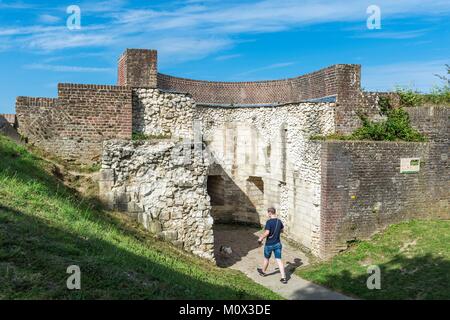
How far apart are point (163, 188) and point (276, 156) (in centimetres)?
594

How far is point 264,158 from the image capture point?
16.6 m

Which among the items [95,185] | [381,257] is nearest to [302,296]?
[381,257]

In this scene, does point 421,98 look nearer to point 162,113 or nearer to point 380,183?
point 380,183

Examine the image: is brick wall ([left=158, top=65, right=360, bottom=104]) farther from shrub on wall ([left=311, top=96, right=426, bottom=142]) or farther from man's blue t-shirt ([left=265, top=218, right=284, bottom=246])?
man's blue t-shirt ([left=265, top=218, right=284, bottom=246])

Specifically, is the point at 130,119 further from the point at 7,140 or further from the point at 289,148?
the point at 289,148

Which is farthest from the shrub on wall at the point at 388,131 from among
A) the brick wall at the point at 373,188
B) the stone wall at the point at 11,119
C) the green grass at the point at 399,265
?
the stone wall at the point at 11,119

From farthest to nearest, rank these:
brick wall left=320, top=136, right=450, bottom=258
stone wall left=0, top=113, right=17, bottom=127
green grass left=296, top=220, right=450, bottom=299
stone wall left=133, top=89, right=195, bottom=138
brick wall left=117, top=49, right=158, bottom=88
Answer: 1. brick wall left=117, top=49, right=158, bottom=88
2. stone wall left=133, top=89, right=195, bottom=138
3. brick wall left=320, top=136, right=450, bottom=258
4. stone wall left=0, top=113, right=17, bottom=127
5. green grass left=296, top=220, right=450, bottom=299

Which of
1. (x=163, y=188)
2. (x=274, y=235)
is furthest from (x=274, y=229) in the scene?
(x=163, y=188)

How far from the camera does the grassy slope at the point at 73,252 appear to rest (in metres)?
5.20

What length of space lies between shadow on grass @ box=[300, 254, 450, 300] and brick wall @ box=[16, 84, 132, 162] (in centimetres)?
633

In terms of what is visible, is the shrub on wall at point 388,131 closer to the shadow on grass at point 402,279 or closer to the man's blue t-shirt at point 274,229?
the shadow on grass at point 402,279

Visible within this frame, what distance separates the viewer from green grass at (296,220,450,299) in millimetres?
9023

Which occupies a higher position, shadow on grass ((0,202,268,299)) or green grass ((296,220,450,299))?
shadow on grass ((0,202,268,299))

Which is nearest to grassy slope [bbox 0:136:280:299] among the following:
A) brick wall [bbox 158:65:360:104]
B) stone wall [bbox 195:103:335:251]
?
stone wall [bbox 195:103:335:251]
